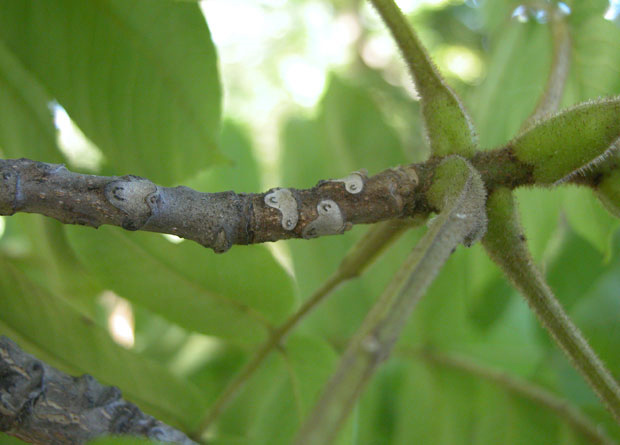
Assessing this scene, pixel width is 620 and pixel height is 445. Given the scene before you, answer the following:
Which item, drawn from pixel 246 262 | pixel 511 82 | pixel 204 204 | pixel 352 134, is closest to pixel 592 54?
pixel 511 82

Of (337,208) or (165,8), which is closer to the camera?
(337,208)

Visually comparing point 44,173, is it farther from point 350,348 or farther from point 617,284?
point 617,284

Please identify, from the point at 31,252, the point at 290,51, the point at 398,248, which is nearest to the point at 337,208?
the point at 398,248

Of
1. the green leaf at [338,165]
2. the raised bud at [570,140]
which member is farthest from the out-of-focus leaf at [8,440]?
the raised bud at [570,140]

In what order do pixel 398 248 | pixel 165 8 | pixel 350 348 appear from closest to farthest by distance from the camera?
pixel 350 348
pixel 165 8
pixel 398 248

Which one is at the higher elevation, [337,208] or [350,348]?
[337,208]

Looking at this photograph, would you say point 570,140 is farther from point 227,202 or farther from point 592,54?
point 592,54

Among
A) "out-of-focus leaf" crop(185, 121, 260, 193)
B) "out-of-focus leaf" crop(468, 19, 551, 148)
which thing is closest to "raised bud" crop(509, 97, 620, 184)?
"out-of-focus leaf" crop(468, 19, 551, 148)

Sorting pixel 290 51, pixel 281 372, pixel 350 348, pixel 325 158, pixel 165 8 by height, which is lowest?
pixel 350 348

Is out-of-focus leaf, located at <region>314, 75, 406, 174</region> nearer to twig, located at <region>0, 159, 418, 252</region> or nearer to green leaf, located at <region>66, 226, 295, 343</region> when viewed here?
green leaf, located at <region>66, 226, 295, 343</region>
